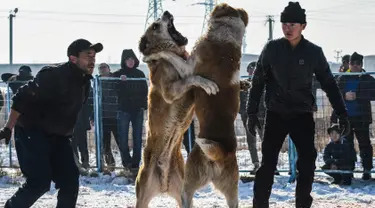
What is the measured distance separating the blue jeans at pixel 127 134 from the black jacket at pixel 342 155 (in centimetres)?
304

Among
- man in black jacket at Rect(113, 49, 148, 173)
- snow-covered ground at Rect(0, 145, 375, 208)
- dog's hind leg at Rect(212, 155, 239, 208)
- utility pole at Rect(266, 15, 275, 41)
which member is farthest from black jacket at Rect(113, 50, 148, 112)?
utility pole at Rect(266, 15, 275, 41)

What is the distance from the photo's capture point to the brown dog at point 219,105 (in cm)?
467

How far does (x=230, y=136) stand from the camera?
4.71 meters

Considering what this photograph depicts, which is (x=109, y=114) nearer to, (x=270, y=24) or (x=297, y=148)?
(x=297, y=148)

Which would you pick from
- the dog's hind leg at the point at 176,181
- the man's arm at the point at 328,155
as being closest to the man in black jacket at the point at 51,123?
the dog's hind leg at the point at 176,181

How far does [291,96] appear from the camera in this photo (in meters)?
5.32

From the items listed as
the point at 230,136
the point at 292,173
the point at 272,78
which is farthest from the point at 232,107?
the point at 292,173

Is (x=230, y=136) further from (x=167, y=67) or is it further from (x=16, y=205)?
(x=16, y=205)

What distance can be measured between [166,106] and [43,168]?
1.24 meters

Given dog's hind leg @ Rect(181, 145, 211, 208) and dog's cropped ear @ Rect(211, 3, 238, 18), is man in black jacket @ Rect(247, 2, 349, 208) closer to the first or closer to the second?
dog's cropped ear @ Rect(211, 3, 238, 18)

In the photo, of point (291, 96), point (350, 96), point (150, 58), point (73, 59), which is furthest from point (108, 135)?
point (291, 96)

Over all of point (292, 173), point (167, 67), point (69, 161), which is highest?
point (167, 67)

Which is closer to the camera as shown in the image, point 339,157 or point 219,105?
point 219,105

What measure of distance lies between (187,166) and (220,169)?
1.00ft
